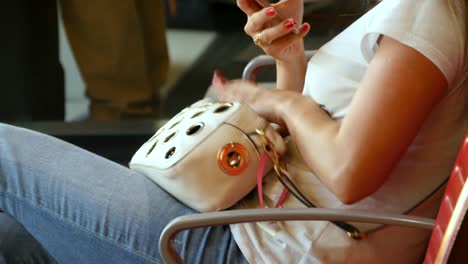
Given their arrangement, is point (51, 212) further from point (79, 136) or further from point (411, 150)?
point (79, 136)

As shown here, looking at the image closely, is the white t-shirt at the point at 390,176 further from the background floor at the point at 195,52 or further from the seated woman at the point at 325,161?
the background floor at the point at 195,52

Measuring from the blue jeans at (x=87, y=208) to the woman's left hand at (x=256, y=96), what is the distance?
0.19 metres

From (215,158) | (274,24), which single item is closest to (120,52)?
(274,24)

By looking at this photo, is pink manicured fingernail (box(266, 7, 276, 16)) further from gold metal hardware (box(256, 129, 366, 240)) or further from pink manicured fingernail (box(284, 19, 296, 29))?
gold metal hardware (box(256, 129, 366, 240))

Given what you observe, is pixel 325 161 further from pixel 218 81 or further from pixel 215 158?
pixel 218 81

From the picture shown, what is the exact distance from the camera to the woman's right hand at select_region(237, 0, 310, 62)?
107 cm

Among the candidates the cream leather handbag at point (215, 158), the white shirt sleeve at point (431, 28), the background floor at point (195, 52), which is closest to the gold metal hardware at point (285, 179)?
the cream leather handbag at point (215, 158)

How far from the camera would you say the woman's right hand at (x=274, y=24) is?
3.51 ft

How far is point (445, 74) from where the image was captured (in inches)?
33.6

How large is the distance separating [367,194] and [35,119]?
198cm

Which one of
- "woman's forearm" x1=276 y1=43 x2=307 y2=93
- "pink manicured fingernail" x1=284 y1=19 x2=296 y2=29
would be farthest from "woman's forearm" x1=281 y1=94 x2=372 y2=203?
"woman's forearm" x1=276 y1=43 x2=307 y2=93

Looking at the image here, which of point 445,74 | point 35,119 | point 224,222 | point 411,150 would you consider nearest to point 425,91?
point 445,74

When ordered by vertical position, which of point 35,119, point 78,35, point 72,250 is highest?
point 72,250

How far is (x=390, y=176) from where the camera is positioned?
38.3 inches
